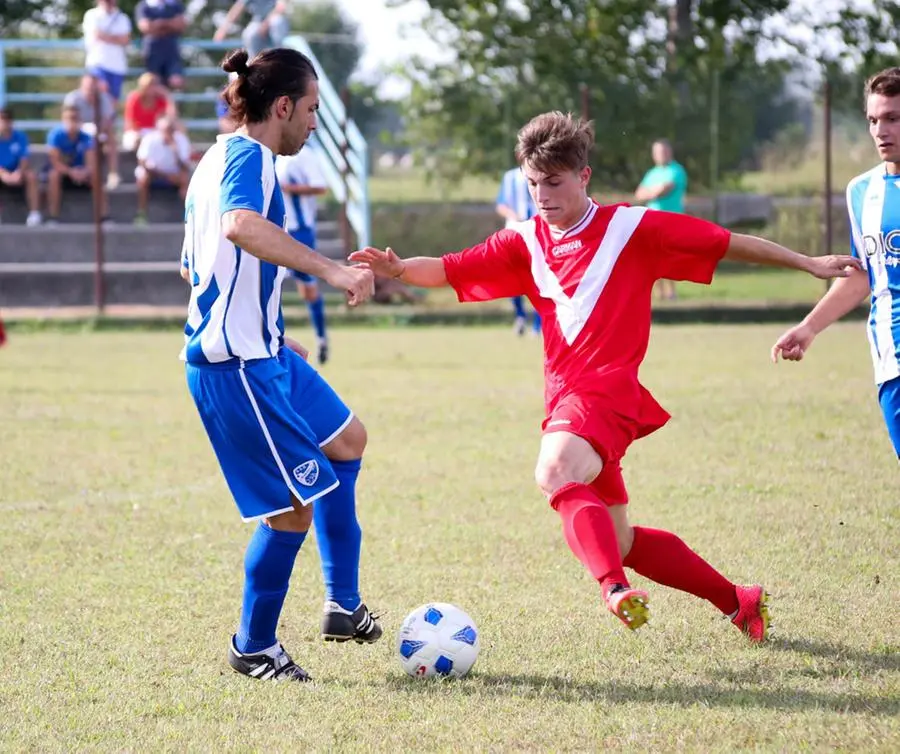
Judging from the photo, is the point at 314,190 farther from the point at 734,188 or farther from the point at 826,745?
the point at 826,745

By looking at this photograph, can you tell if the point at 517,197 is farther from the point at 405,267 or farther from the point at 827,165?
the point at 405,267

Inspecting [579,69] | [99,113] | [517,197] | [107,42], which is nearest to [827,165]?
[517,197]

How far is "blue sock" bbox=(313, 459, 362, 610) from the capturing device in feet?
14.3

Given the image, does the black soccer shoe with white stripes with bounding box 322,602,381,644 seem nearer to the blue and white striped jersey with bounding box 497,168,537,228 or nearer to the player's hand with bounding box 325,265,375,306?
the player's hand with bounding box 325,265,375,306

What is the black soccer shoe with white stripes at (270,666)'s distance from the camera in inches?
160

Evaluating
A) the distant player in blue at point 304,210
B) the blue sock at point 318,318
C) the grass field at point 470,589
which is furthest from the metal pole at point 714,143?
the grass field at point 470,589

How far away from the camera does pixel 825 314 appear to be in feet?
14.8

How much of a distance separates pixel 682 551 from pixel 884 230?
46.3 inches

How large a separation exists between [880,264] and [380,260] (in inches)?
61.8

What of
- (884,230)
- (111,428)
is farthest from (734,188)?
(884,230)

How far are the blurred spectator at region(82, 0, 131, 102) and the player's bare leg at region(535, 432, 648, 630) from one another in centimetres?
1679

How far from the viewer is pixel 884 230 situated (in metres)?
4.41

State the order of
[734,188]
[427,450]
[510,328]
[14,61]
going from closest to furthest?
[427,450] < [510,328] < [734,188] < [14,61]

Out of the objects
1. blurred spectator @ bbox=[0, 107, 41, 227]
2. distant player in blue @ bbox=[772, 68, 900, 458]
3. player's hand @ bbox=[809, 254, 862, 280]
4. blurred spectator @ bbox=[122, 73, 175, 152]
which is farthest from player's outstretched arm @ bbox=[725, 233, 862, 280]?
blurred spectator @ bbox=[122, 73, 175, 152]
